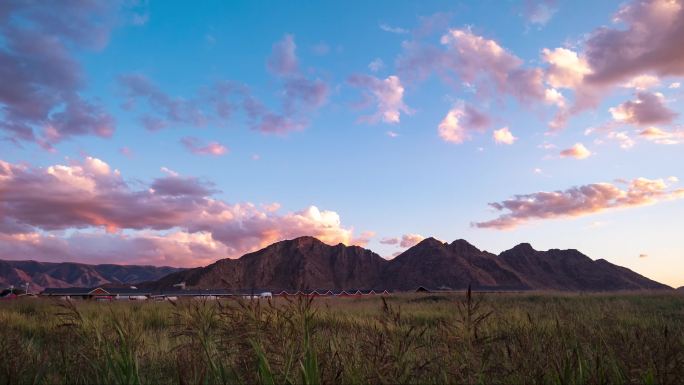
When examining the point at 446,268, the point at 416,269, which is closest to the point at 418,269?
the point at 416,269

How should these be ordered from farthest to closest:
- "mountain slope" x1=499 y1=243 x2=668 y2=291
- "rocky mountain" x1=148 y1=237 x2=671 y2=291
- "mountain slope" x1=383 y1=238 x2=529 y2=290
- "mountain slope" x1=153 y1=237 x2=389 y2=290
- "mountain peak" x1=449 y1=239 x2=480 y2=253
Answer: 1. "mountain peak" x1=449 y1=239 x2=480 y2=253
2. "mountain slope" x1=153 y1=237 x2=389 y2=290
3. "mountain slope" x1=499 y1=243 x2=668 y2=291
4. "rocky mountain" x1=148 y1=237 x2=671 y2=291
5. "mountain slope" x1=383 y1=238 x2=529 y2=290

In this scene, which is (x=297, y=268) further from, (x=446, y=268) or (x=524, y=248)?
(x=524, y=248)

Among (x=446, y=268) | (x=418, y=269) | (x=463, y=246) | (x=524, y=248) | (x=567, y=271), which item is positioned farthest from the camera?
(x=524, y=248)

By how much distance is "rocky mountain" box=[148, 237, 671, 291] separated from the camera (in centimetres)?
14300

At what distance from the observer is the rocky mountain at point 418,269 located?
143 meters

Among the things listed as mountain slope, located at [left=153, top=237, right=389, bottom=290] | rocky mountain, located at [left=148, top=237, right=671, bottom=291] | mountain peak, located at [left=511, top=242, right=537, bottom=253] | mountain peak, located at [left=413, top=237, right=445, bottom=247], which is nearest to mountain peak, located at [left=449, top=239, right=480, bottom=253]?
rocky mountain, located at [left=148, top=237, right=671, bottom=291]

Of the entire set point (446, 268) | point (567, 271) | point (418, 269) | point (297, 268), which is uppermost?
point (567, 271)

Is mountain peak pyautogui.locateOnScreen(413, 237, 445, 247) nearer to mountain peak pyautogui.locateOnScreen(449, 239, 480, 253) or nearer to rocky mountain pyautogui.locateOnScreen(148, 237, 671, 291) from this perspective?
rocky mountain pyautogui.locateOnScreen(148, 237, 671, 291)

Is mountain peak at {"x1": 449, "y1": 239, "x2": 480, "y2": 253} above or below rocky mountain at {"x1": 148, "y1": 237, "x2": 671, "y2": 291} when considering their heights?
above

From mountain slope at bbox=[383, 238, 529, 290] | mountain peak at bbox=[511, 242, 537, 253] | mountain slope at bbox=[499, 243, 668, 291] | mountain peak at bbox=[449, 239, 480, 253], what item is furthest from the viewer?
mountain peak at bbox=[511, 242, 537, 253]

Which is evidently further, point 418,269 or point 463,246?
point 463,246

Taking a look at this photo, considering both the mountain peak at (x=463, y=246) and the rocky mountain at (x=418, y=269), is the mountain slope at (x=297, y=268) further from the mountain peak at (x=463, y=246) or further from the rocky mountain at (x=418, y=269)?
the mountain peak at (x=463, y=246)

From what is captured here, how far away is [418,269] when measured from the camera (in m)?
152

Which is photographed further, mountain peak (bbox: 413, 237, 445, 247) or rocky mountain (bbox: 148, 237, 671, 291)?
mountain peak (bbox: 413, 237, 445, 247)
